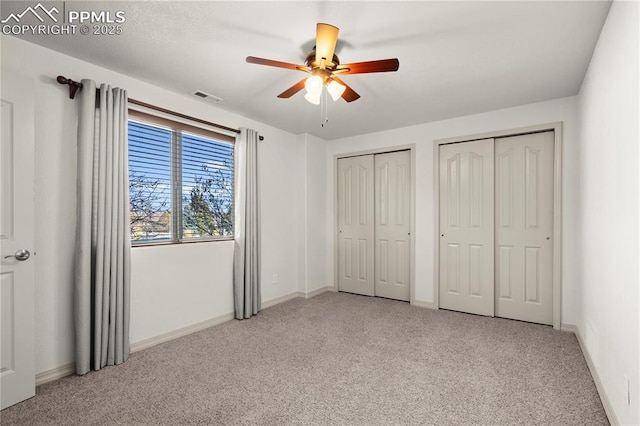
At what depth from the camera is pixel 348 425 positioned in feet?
5.81

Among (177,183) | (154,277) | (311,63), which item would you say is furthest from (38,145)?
(311,63)

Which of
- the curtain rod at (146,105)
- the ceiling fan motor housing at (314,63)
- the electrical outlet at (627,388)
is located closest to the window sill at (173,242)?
the curtain rod at (146,105)

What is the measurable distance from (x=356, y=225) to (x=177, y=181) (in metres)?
2.56

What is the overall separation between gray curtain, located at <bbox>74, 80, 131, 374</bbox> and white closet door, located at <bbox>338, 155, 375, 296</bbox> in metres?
2.98

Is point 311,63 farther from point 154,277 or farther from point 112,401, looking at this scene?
point 112,401

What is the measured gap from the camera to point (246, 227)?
142 inches

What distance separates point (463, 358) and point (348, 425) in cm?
129

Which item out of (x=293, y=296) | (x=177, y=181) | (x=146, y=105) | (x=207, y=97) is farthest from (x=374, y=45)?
(x=293, y=296)

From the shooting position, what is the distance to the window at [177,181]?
2.86m

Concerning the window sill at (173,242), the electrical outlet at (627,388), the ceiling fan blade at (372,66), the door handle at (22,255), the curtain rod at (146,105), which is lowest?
the electrical outlet at (627,388)

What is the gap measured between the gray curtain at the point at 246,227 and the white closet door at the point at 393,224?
1.78m

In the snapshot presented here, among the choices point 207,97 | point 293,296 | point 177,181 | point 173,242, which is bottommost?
point 293,296

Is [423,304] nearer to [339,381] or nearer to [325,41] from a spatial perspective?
[339,381]

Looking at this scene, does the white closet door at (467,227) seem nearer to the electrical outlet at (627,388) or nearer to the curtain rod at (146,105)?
the electrical outlet at (627,388)
